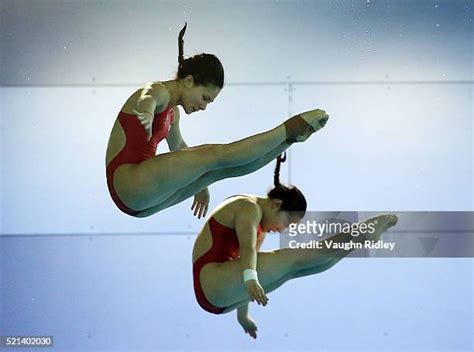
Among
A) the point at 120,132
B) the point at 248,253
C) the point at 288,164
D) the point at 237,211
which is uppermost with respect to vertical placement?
the point at 120,132

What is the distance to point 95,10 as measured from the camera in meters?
3.41

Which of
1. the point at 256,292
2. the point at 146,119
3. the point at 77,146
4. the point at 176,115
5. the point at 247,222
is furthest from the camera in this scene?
the point at 77,146

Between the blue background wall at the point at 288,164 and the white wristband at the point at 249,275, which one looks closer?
the white wristband at the point at 249,275

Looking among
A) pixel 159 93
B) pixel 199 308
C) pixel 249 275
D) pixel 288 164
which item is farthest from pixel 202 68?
pixel 199 308

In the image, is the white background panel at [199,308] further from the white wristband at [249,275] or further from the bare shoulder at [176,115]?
the bare shoulder at [176,115]

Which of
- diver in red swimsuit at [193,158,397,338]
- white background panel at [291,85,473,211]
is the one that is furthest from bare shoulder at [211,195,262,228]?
white background panel at [291,85,473,211]

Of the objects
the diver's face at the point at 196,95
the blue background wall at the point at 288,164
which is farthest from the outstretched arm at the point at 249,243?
the diver's face at the point at 196,95

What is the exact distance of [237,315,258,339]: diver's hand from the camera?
332 centimetres

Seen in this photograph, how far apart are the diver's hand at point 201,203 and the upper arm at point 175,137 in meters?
0.17

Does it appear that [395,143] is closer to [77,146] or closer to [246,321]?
[246,321]

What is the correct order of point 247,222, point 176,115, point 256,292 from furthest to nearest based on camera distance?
1. point 176,115
2. point 247,222
3. point 256,292

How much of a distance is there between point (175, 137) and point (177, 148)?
0.04 m

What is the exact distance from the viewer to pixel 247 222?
3188 mm

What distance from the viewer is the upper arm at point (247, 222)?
316 centimetres
